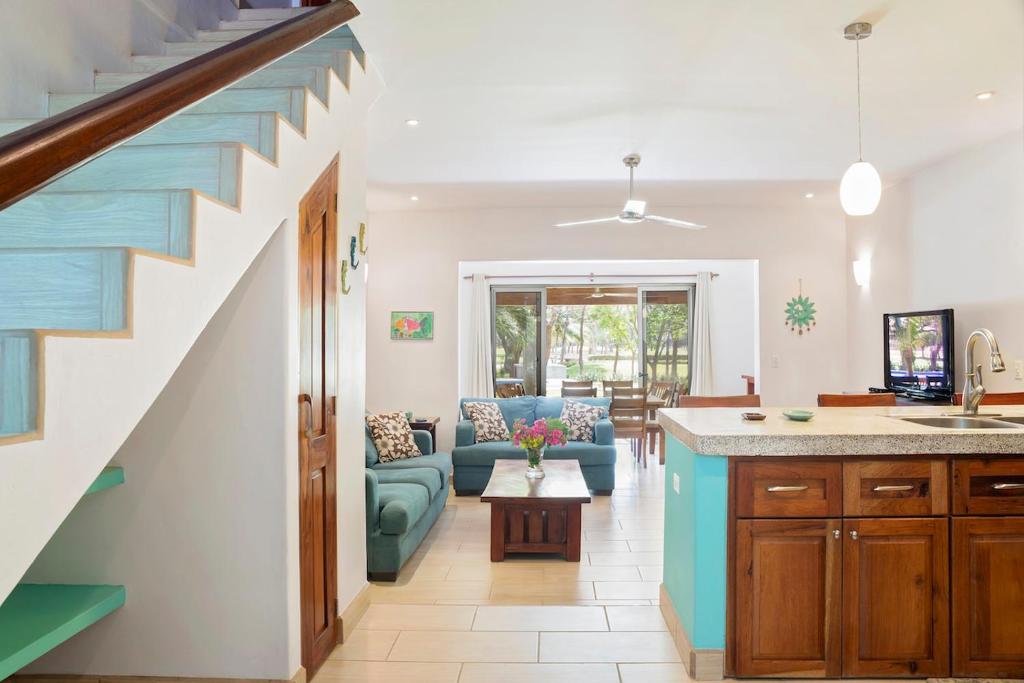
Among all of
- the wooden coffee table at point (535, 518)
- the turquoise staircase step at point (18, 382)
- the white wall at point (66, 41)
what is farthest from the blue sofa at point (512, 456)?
the turquoise staircase step at point (18, 382)

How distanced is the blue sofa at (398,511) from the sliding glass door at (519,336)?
4.21m

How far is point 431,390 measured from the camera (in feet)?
23.9

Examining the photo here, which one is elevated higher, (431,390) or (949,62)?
(949,62)

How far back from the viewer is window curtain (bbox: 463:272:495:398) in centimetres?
919

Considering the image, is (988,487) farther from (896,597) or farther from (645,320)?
(645,320)

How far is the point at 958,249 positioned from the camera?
534 cm

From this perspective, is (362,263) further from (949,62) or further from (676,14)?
(949,62)

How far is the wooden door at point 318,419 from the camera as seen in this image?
108 inches

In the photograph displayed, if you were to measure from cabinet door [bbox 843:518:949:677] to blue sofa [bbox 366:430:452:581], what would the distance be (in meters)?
2.35

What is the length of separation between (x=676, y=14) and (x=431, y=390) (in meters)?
4.94

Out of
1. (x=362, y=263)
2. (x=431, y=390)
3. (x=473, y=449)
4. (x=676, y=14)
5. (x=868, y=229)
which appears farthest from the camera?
(x=431, y=390)

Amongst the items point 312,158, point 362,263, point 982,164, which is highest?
point 982,164

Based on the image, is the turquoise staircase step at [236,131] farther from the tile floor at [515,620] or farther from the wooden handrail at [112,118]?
the tile floor at [515,620]

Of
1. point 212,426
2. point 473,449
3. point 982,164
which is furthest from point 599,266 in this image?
point 212,426
